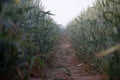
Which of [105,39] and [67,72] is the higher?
[105,39]

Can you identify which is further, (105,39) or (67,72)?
(67,72)

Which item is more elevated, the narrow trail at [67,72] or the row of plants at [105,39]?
the row of plants at [105,39]

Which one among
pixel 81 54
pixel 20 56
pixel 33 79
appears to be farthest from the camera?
pixel 81 54

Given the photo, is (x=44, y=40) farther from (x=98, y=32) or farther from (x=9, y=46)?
(x=9, y=46)

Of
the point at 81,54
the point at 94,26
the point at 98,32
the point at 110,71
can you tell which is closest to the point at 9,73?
the point at 110,71

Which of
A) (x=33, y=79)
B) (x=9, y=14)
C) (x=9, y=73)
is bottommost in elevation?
(x=33, y=79)

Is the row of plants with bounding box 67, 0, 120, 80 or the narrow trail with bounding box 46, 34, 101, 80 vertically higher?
the row of plants with bounding box 67, 0, 120, 80

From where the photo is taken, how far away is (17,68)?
2.13m

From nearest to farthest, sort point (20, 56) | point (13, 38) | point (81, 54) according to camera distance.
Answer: point (13, 38)
point (20, 56)
point (81, 54)

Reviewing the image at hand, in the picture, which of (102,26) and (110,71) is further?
(102,26)

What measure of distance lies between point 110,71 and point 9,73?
0.72 meters

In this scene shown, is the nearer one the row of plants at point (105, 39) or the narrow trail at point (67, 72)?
the row of plants at point (105, 39)

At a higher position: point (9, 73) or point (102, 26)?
point (102, 26)

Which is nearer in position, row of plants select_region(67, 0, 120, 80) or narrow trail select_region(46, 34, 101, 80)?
row of plants select_region(67, 0, 120, 80)
